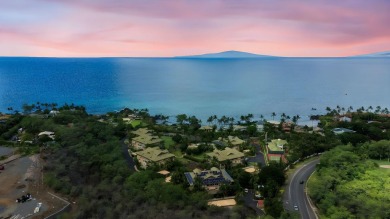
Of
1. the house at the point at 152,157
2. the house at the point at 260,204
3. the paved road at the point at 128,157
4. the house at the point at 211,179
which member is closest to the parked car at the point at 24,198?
the paved road at the point at 128,157

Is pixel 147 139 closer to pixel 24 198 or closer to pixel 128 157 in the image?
pixel 128 157

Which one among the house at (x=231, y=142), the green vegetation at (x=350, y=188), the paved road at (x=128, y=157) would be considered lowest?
the paved road at (x=128, y=157)

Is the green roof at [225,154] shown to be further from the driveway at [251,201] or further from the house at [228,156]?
the driveway at [251,201]

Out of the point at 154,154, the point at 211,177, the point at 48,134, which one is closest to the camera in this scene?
the point at 211,177

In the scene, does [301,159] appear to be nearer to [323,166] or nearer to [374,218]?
[323,166]

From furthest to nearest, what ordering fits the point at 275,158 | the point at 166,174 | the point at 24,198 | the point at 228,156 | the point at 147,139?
1. the point at 147,139
2. the point at 275,158
3. the point at 228,156
4. the point at 166,174
5. the point at 24,198

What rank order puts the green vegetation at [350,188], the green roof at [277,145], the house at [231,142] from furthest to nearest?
the house at [231,142] → the green roof at [277,145] → the green vegetation at [350,188]

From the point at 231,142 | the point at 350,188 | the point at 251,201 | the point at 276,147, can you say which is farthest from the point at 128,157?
the point at 350,188

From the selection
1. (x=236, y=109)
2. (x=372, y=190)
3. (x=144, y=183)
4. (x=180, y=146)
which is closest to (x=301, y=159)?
(x=372, y=190)
